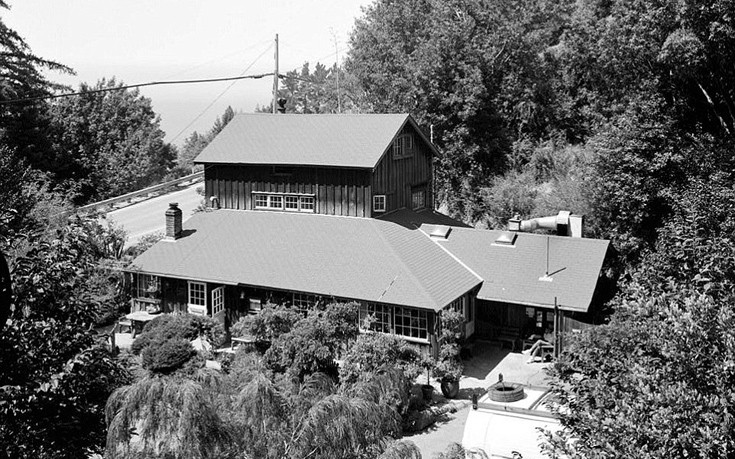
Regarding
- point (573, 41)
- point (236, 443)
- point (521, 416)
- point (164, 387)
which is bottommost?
point (521, 416)

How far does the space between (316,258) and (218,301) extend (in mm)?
3929

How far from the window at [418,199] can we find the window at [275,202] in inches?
223

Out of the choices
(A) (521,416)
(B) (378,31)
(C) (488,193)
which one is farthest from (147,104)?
(A) (521,416)

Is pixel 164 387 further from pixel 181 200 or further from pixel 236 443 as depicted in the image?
pixel 181 200

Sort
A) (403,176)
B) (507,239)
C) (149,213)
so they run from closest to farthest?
(507,239) < (403,176) < (149,213)

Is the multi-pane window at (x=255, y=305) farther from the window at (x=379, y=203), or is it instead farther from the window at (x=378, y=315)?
the window at (x=379, y=203)

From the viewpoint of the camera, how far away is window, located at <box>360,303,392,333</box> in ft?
79.4

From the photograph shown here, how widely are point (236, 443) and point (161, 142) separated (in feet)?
170

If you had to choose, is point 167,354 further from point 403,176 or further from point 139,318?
point 403,176

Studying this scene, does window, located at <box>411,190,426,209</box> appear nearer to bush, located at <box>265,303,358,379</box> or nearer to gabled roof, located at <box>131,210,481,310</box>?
gabled roof, located at <box>131,210,481,310</box>

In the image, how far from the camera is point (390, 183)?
3020cm

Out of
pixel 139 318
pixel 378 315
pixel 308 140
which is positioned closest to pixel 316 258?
pixel 378 315

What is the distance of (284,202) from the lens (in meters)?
30.5

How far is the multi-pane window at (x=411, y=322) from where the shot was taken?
23641 mm
